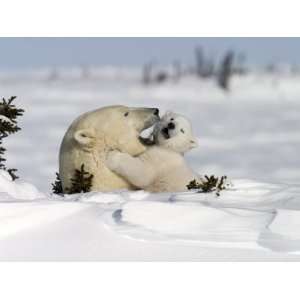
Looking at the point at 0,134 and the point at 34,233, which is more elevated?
the point at 0,134

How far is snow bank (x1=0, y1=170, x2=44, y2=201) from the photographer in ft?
17.7

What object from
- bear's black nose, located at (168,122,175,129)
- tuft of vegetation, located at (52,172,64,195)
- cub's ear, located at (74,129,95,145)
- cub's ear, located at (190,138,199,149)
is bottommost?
tuft of vegetation, located at (52,172,64,195)

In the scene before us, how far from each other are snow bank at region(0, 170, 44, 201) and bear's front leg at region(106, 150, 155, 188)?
22.3 inches

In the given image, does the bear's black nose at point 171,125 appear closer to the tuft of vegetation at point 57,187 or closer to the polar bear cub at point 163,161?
the polar bear cub at point 163,161

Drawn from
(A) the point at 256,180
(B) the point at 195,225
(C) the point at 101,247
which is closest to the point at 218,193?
(A) the point at 256,180

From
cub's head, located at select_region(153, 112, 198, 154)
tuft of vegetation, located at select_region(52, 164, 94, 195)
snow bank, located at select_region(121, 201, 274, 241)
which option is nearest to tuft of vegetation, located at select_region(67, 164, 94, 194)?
tuft of vegetation, located at select_region(52, 164, 94, 195)

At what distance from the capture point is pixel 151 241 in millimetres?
4398

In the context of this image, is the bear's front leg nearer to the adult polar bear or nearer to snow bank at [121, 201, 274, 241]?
the adult polar bear

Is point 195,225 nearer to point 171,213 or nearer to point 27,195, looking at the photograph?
point 171,213

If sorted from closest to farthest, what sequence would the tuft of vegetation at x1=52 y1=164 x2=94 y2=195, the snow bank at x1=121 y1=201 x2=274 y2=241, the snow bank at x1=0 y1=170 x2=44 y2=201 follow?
the snow bank at x1=121 y1=201 x2=274 y2=241
the snow bank at x1=0 y1=170 x2=44 y2=201
the tuft of vegetation at x1=52 y1=164 x2=94 y2=195

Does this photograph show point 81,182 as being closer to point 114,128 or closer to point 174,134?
point 114,128

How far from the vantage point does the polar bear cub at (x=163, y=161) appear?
Result: 19.4 ft

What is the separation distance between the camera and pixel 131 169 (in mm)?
5887

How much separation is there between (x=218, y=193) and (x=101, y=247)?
4.16 feet
